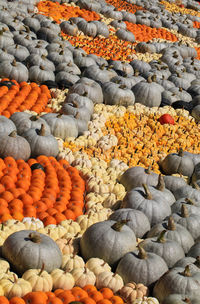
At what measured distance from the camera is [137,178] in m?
7.58

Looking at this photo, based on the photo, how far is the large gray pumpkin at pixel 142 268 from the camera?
5.48 m

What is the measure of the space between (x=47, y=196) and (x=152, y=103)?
16.6ft

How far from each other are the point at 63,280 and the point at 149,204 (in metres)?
2.09

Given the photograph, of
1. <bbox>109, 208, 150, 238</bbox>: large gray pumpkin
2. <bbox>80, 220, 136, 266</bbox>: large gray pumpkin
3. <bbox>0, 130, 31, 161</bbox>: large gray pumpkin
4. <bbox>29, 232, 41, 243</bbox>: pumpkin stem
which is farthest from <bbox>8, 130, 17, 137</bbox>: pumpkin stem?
<bbox>29, 232, 41, 243</bbox>: pumpkin stem

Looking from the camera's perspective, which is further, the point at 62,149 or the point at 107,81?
the point at 107,81

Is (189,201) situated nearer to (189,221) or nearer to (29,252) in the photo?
(189,221)

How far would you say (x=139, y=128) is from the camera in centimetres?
973

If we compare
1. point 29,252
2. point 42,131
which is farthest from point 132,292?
point 42,131

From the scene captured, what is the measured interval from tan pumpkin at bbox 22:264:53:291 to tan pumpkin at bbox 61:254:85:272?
445 mm

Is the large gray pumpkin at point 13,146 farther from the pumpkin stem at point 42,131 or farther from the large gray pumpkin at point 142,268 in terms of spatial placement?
the large gray pumpkin at point 142,268

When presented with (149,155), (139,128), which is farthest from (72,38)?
(149,155)

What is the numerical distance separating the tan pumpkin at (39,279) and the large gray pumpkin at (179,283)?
119 cm

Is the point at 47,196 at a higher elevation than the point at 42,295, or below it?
below

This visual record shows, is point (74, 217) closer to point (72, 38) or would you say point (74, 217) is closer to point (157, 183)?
point (157, 183)
